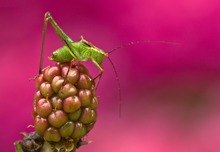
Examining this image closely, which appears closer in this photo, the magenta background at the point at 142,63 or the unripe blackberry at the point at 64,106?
the unripe blackberry at the point at 64,106

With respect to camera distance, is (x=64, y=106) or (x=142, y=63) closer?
(x=64, y=106)

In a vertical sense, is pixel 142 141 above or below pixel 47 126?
below

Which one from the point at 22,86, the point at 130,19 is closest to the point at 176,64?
the point at 130,19

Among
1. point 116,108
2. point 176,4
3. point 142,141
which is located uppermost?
point 176,4

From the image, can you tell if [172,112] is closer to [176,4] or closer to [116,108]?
[116,108]
